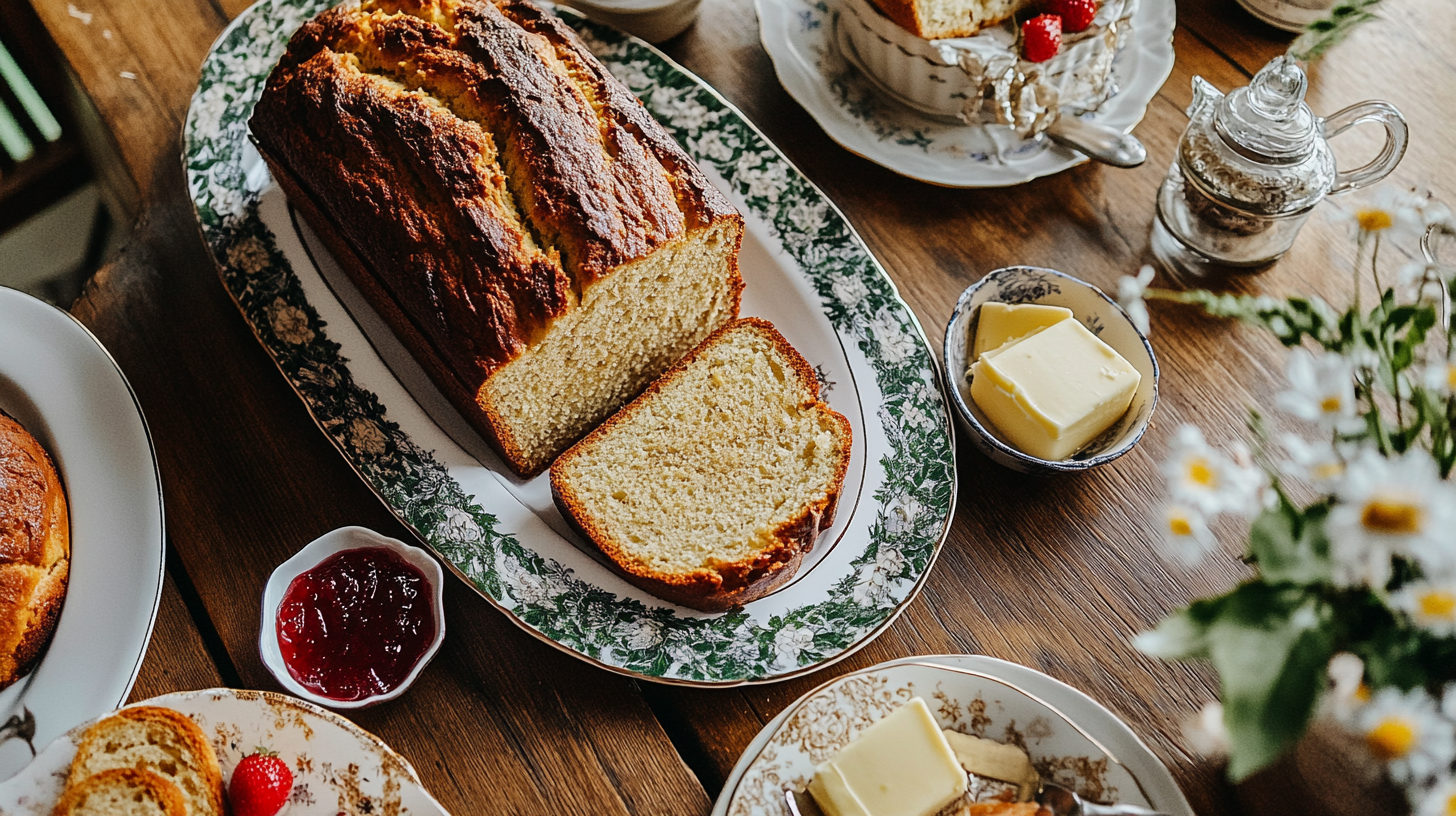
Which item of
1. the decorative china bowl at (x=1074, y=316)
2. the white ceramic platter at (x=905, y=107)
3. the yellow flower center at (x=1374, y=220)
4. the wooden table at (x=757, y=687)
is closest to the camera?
the yellow flower center at (x=1374, y=220)

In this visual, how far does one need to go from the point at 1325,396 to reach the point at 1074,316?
3.59ft

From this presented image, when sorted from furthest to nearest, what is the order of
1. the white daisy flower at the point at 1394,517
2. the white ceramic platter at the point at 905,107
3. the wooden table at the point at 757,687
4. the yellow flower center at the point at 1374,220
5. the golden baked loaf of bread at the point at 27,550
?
the white ceramic platter at the point at 905,107 → the wooden table at the point at 757,687 → the golden baked loaf of bread at the point at 27,550 → the yellow flower center at the point at 1374,220 → the white daisy flower at the point at 1394,517

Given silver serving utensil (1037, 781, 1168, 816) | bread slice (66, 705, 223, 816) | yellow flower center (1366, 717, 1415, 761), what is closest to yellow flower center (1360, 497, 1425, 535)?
yellow flower center (1366, 717, 1415, 761)

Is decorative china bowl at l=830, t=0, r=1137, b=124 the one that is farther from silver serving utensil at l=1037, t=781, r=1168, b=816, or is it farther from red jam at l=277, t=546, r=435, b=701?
red jam at l=277, t=546, r=435, b=701

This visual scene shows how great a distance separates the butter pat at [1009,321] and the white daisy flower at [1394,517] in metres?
1.07

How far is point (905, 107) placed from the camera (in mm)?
2451

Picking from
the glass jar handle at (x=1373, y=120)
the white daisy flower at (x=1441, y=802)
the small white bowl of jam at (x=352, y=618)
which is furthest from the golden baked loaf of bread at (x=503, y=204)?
the white daisy flower at (x=1441, y=802)

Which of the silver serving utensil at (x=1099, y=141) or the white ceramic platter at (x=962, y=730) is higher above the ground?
the silver serving utensil at (x=1099, y=141)

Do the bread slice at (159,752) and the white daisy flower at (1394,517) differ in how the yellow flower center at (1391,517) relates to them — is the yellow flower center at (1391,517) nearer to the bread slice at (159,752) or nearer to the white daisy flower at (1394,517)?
the white daisy flower at (1394,517)

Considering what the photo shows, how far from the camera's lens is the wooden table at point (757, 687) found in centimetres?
178

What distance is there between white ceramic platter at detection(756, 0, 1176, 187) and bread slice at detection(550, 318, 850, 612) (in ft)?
2.18

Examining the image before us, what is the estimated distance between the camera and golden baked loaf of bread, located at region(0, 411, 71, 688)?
1648mm

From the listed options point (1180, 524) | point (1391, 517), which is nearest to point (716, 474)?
point (1180, 524)

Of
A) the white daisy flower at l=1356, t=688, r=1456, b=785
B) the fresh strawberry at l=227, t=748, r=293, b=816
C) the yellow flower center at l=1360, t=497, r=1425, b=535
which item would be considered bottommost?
the fresh strawberry at l=227, t=748, r=293, b=816
